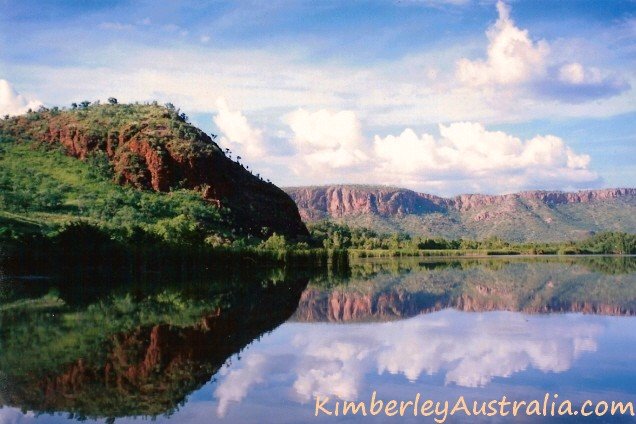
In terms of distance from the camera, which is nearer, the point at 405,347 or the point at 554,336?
the point at 405,347

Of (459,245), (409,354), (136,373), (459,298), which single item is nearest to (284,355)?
(409,354)

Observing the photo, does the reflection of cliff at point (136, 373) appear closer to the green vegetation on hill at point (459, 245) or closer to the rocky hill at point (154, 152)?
the rocky hill at point (154, 152)

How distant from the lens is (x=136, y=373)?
49.6 feet

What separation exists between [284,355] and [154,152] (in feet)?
349

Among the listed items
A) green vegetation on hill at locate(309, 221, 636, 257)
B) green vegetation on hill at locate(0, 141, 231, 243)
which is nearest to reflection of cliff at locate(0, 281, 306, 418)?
green vegetation on hill at locate(0, 141, 231, 243)

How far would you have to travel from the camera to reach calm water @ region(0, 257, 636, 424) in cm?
1286

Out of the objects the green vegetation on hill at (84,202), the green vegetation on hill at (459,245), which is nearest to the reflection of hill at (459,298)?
the green vegetation on hill at (84,202)

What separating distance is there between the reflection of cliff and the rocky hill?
9300 centimetres

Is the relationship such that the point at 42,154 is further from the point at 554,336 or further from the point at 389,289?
the point at 554,336

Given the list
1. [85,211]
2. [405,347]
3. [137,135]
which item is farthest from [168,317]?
[137,135]

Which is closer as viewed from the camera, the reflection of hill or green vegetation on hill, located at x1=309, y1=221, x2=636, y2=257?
the reflection of hill

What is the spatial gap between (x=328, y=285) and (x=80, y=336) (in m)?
30.1

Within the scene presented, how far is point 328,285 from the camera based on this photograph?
162ft

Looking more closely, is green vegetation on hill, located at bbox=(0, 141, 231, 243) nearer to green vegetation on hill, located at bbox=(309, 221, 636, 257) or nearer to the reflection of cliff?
the reflection of cliff
